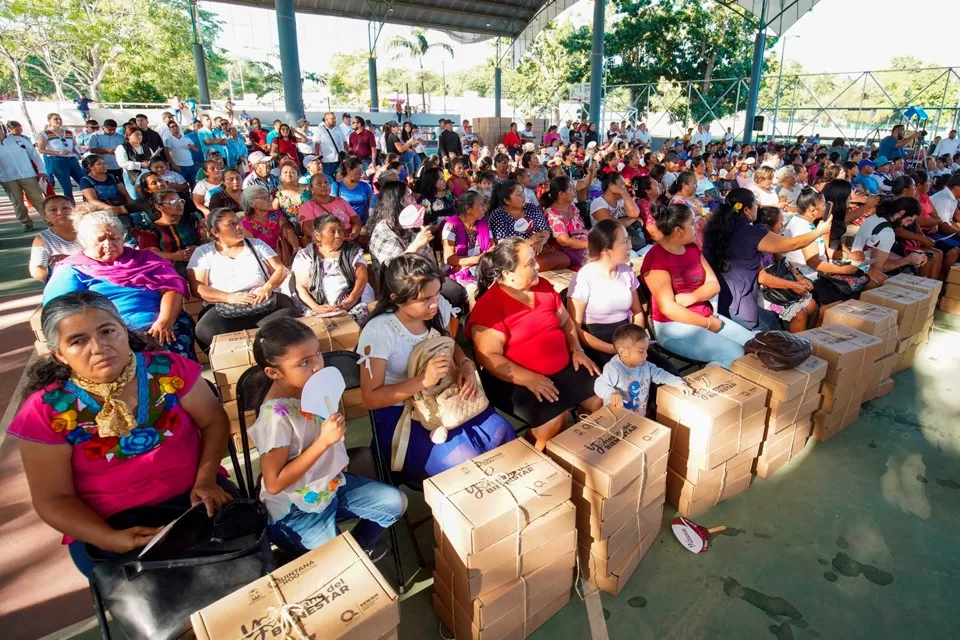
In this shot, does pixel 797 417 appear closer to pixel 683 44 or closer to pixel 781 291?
pixel 781 291

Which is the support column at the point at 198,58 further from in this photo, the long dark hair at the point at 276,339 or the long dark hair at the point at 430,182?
the long dark hair at the point at 276,339

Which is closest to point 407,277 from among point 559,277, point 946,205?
point 559,277

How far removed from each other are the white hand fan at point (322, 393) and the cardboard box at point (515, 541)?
59 cm

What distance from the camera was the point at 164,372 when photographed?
6.01 ft

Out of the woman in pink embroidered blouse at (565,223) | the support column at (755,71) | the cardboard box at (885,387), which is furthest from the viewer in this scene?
the support column at (755,71)

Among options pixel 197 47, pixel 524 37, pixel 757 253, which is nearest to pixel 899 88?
pixel 524 37

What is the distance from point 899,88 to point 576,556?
6156 centimetres

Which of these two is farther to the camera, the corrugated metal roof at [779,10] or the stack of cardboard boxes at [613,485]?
the corrugated metal roof at [779,10]

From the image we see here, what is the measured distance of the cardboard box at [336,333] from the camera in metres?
3.09

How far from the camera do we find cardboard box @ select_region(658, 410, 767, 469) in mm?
2395

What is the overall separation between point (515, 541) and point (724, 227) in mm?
2804

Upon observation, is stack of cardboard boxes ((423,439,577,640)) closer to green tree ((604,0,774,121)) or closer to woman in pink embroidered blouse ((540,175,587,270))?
woman in pink embroidered blouse ((540,175,587,270))

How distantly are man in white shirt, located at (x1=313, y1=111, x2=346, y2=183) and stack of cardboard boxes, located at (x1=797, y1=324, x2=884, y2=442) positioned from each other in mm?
8378

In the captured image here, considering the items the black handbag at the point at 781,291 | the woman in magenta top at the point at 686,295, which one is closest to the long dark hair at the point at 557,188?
the woman in magenta top at the point at 686,295
